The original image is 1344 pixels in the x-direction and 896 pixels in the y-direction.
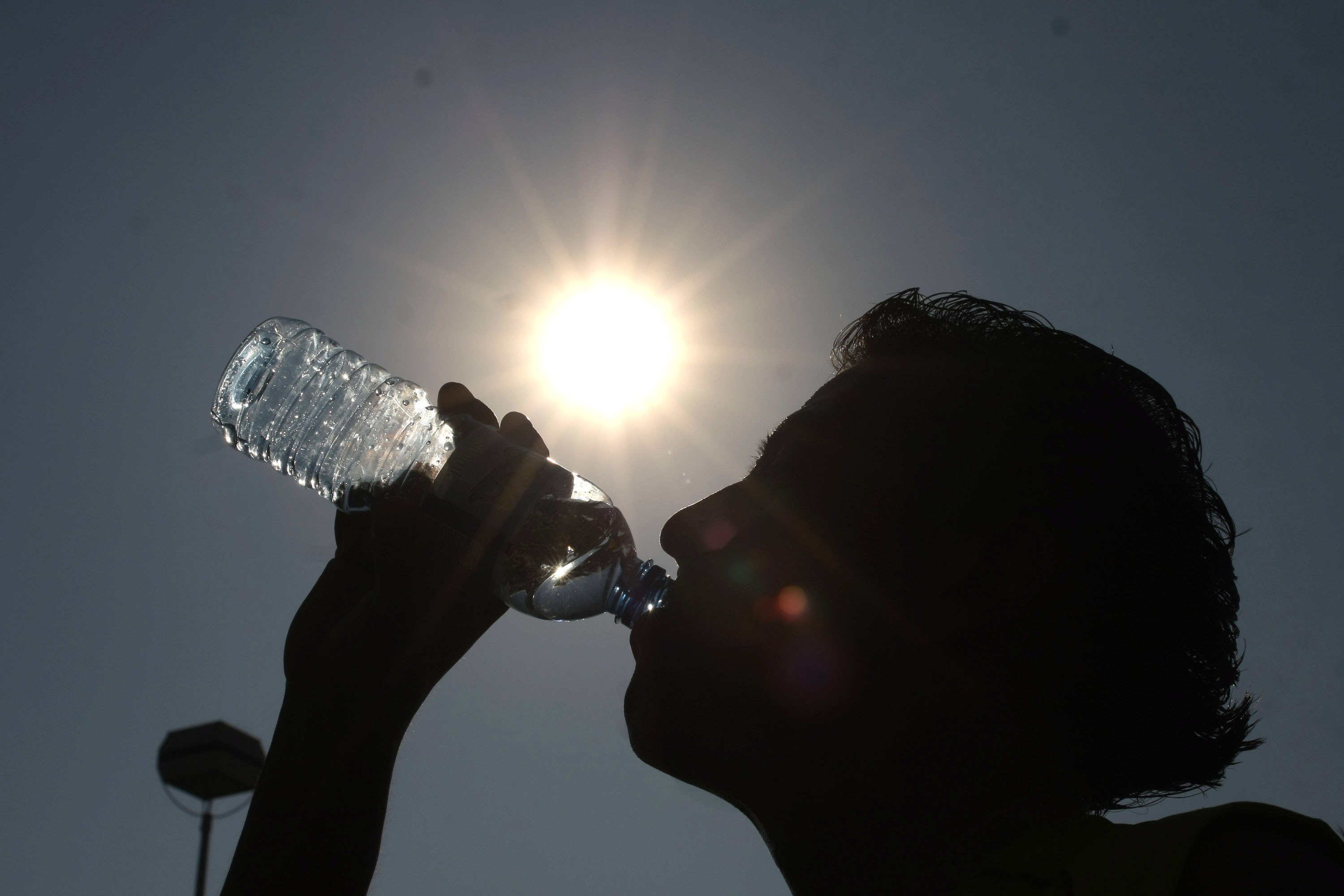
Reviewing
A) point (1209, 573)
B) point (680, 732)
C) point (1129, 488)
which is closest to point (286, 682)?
point (680, 732)

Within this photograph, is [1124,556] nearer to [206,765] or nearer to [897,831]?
[897,831]

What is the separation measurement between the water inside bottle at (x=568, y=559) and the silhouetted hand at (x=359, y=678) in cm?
20

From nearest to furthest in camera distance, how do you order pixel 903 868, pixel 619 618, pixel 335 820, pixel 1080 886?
pixel 1080 886, pixel 903 868, pixel 335 820, pixel 619 618

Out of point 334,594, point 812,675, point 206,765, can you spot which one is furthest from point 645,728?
point 206,765

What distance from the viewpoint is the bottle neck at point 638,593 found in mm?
2535

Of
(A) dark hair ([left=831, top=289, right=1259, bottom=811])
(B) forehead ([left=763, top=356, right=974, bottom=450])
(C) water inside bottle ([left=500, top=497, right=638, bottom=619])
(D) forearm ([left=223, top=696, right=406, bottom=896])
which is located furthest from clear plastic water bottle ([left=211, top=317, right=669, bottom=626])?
(A) dark hair ([left=831, top=289, right=1259, bottom=811])

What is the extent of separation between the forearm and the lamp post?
24.9 ft

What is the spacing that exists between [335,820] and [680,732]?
0.93 meters

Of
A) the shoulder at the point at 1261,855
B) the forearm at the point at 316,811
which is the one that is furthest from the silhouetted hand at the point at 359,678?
the shoulder at the point at 1261,855

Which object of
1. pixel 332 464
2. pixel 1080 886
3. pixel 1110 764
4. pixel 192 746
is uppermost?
pixel 192 746

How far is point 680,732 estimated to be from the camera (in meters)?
1.64

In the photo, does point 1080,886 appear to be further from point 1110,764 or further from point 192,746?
point 192,746

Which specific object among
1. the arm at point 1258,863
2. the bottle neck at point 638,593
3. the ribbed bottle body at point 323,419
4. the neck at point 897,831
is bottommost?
the arm at point 1258,863

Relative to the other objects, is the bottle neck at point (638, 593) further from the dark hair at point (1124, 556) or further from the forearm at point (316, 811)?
the dark hair at point (1124, 556)
